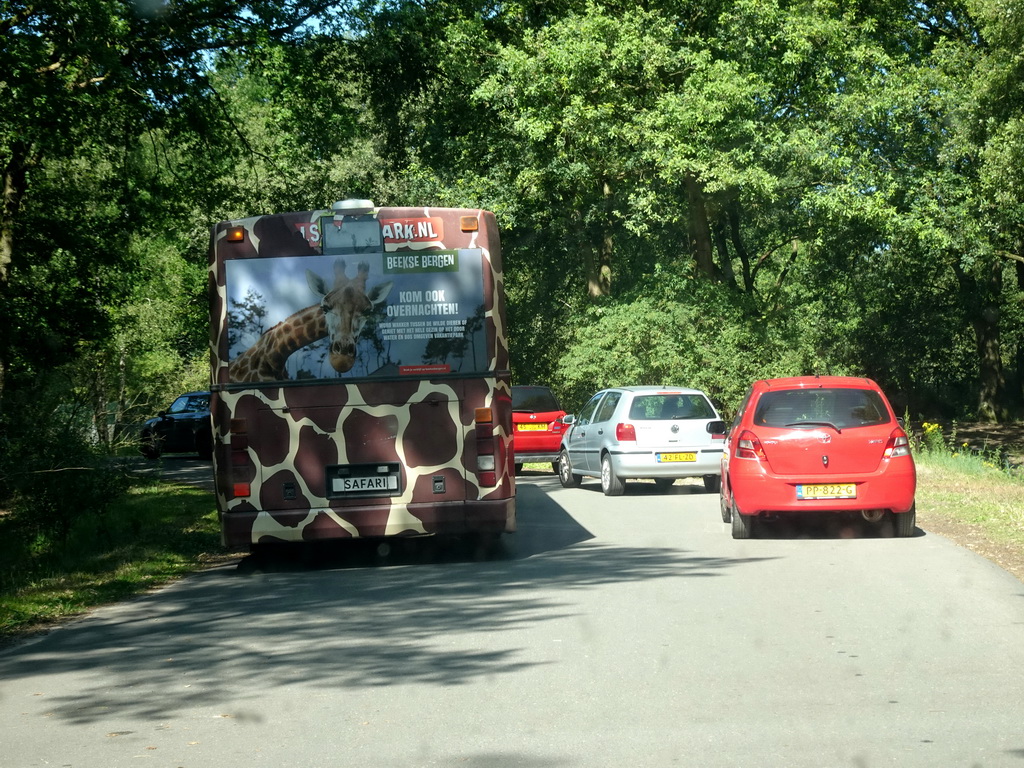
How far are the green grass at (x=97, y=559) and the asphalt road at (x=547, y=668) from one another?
51 cm

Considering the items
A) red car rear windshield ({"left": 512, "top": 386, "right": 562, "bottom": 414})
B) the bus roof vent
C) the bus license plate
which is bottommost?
the bus license plate

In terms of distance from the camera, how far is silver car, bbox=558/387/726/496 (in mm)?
19188

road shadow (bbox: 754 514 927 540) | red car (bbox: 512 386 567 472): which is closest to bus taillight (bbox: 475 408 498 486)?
road shadow (bbox: 754 514 927 540)

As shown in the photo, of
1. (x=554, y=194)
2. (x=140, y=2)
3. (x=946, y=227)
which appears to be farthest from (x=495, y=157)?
(x=140, y=2)

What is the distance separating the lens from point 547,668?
7055 millimetres

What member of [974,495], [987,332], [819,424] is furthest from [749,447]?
[987,332]

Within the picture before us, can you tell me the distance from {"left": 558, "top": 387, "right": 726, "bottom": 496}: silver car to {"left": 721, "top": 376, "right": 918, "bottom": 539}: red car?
5622mm

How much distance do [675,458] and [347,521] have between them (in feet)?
29.4

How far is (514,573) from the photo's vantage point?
11.0 metres

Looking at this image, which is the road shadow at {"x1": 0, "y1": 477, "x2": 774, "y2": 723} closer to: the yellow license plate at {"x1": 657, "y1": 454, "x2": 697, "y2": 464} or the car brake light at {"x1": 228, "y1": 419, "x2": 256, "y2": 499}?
the car brake light at {"x1": 228, "y1": 419, "x2": 256, "y2": 499}

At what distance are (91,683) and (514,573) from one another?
15.2 ft

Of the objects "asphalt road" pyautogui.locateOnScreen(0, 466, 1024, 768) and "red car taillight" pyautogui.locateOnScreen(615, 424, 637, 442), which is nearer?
"asphalt road" pyautogui.locateOnScreen(0, 466, 1024, 768)

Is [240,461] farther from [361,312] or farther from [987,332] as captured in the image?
[987,332]

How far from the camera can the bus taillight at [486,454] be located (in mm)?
11398
